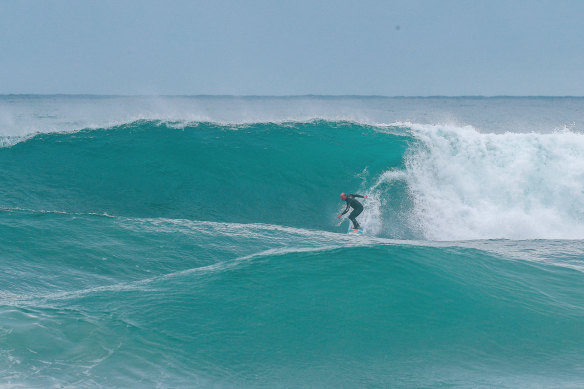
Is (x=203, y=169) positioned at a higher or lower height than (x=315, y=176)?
lower

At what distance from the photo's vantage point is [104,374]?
6.18m

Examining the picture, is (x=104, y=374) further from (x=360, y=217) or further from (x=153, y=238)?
(x=360, y=217)

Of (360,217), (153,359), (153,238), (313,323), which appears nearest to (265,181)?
(360,217)

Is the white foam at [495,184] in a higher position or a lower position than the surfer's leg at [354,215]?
higher

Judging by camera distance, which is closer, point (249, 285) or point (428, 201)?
point (249, 285)

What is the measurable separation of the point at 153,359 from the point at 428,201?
11308 mm

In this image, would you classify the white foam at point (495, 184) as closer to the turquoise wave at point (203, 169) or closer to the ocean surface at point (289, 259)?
the ocean surface at point (289, 259)

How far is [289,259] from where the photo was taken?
32.5 ft

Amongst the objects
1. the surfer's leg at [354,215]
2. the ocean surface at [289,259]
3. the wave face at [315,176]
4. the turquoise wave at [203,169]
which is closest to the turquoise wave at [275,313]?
the ocean surface at [289,259]

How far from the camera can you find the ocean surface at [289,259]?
673 centimetres

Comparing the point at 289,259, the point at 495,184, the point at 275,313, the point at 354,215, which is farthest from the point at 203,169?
the point at 275,313

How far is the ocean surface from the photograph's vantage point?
673 centimetres

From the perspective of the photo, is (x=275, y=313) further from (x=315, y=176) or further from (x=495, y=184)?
(x=495, y=184)

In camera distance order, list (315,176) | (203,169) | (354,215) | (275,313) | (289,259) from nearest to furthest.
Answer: (275,313) < (289,259) < (354,215) < (315,176) < (203,169)
